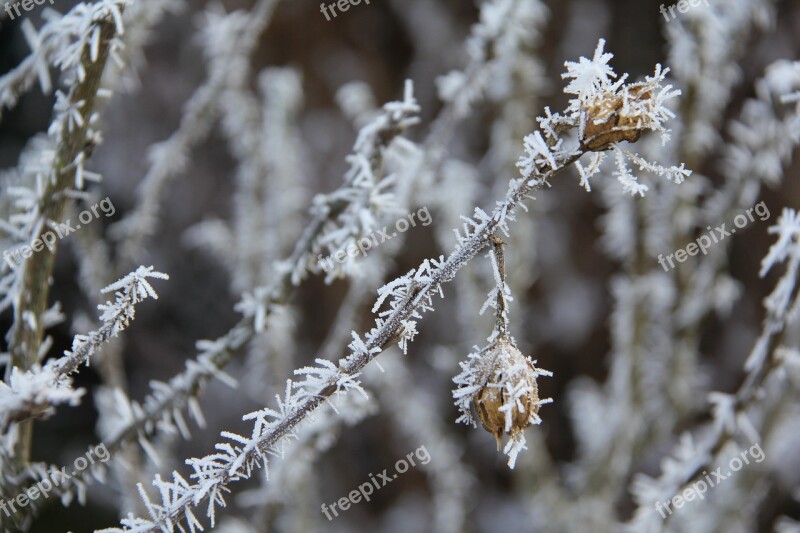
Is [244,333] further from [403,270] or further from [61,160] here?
[403,270]

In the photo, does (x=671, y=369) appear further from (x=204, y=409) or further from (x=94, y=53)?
(x=204, y=409)

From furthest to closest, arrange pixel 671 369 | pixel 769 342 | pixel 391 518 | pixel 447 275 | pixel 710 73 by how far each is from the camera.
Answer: pixel 391 518
pixel 671 369
pixel 710 73
pixel 769 342
pixel 447 275

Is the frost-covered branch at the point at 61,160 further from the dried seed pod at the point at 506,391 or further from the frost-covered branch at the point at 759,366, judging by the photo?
the frost-covered branch at the point at 759,366

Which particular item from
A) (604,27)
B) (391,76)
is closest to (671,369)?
(604,27)
